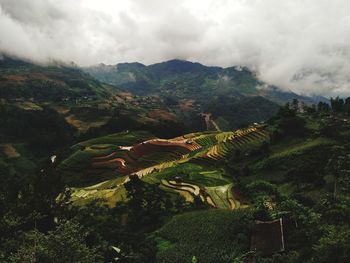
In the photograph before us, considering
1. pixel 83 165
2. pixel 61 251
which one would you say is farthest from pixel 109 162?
pixel 61 251

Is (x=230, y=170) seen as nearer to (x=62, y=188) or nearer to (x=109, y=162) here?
(x=109, y=162)

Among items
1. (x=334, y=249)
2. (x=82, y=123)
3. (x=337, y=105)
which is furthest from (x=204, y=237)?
(x=82, y=123)

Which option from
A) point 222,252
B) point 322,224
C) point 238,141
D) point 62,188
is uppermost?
point 238,141

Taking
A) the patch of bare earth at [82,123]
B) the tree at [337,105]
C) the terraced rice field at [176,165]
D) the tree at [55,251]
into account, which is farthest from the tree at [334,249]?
the patch of bare earth at [82,123]

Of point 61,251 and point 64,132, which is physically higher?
point 64,132

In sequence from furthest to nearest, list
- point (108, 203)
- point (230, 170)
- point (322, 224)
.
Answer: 1. point (230, 170)
2. point (108, 203)
3. point (322, 224)

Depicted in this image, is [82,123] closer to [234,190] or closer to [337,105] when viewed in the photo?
[337,105]

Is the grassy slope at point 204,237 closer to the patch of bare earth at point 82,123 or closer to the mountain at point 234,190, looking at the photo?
the mountain at point 234,190

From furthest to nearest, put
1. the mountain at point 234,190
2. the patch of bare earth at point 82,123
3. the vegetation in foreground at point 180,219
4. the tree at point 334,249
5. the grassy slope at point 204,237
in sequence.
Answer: the patch of bare earth at point 82,123
the grassy slope at point 204,237
the mountain at point 234,190
the vegetation in foreground at point 180,219
the tree at point 334,249

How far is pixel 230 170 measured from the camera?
72.8m

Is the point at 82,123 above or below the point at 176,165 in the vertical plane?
above

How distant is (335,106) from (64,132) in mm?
94863

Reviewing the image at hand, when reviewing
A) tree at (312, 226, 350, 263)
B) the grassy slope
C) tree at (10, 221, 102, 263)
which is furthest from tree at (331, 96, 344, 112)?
tree at (10, 221, 102, 263)

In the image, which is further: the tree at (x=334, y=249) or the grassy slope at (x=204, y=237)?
the grassy slope at (x=204, y=237)
